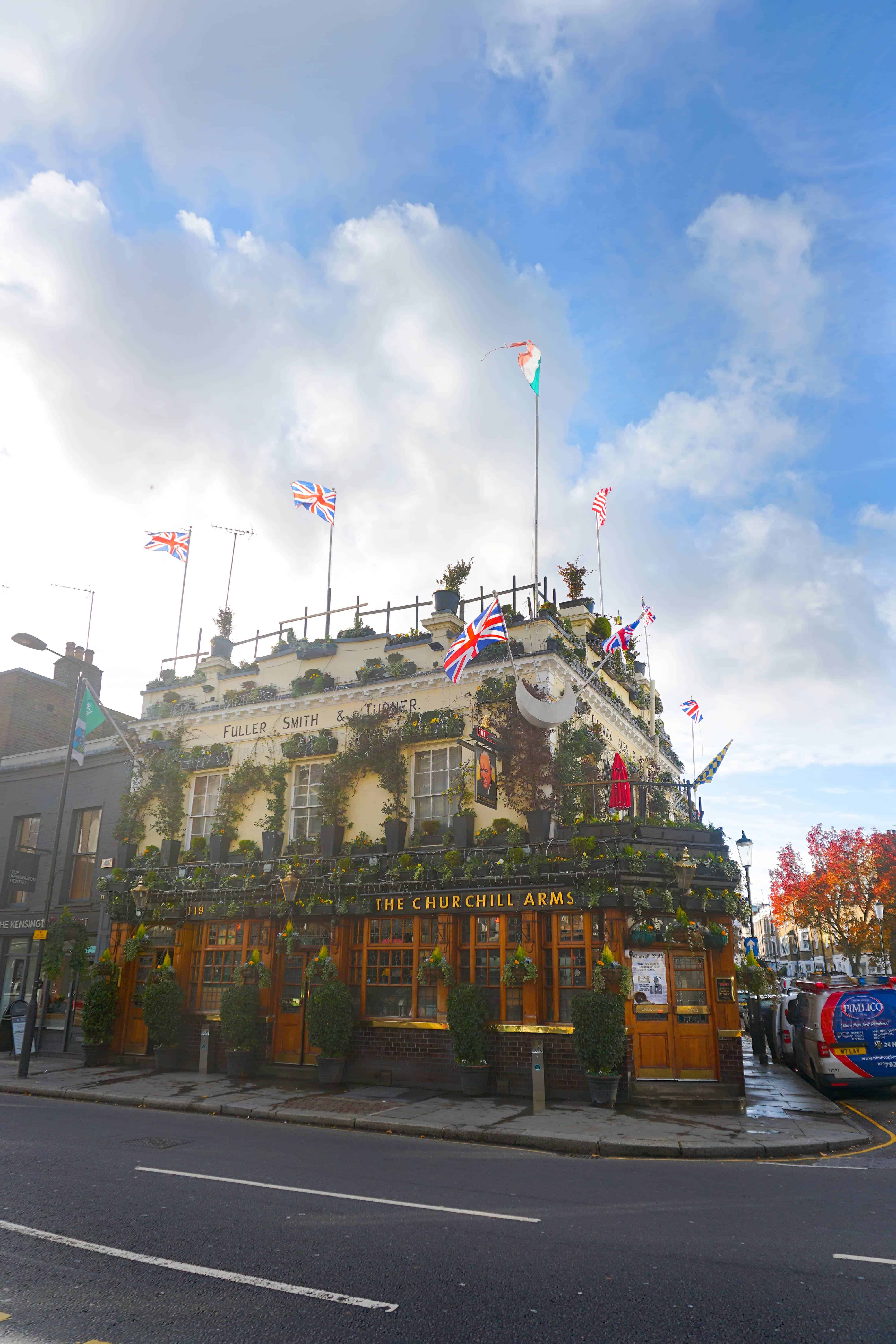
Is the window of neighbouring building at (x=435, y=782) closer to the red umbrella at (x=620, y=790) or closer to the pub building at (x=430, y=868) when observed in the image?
the pub building at (x=430, y=868)

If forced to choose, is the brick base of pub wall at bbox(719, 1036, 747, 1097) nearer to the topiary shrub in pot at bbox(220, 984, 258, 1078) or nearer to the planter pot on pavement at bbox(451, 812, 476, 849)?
the planter pot on pavement at bbox(451, 812, 476, 849)

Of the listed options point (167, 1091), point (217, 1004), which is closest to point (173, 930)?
point (217, 1004)

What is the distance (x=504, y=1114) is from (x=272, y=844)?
30.2ft

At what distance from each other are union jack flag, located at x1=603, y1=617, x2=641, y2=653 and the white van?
8473mm

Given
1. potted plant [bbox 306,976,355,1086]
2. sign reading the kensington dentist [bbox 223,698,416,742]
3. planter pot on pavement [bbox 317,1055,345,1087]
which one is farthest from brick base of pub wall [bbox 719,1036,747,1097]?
sign reading the kensington dentist [bbox 223,698,416,742]

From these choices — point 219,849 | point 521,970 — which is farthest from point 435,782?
point 219,849

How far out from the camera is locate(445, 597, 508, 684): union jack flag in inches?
685

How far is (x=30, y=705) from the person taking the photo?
104 ft

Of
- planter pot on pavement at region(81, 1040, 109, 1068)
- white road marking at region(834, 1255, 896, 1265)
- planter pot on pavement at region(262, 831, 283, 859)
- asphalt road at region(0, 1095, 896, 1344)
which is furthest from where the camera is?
planter pot on pavement at region(81, 1040, 109, 1068)

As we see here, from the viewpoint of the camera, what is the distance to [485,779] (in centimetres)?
1758

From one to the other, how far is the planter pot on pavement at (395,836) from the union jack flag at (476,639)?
370 cm

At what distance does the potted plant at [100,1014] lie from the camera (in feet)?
68.6

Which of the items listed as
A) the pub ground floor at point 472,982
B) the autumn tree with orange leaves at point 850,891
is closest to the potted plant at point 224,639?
the pub ground floor at point 472,982

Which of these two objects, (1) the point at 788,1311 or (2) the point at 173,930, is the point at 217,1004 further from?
(1) the point at 788,1311
